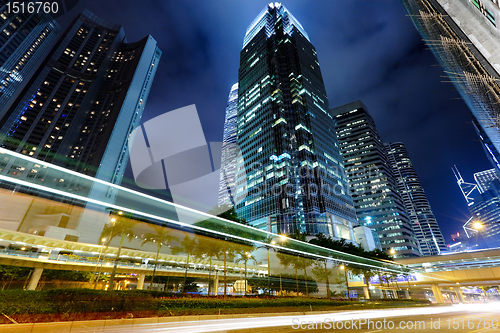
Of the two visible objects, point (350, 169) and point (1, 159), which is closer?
point (1, 159)

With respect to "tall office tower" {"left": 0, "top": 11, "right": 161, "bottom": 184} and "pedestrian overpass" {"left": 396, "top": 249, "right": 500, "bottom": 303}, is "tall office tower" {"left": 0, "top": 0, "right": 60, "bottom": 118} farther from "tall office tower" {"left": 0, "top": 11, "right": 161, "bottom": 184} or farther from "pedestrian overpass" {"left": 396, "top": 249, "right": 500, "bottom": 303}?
"pedestrian overpass" {"left": 396, "top": 249, "right": 500, "bottom": 303}

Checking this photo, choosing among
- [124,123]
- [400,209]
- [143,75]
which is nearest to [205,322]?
[124,123]

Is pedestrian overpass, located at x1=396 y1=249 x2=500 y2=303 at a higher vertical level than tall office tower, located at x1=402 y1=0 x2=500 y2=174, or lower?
lower

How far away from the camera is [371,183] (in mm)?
159875

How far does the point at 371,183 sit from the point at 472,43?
550 feet

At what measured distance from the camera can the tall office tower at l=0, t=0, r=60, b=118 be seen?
10888 cm

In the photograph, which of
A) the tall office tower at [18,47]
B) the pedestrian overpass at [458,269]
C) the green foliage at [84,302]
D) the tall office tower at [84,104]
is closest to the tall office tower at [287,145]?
the pedestrian overpass at [458,269]

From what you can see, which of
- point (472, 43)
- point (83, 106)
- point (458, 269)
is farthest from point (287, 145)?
point (83, 106)

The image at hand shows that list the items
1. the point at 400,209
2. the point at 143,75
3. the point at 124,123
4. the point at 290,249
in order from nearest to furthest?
the point at 290,249
the point at 124,123
the point at 143,75
the point at 400,209

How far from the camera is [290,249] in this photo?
36.8 meters

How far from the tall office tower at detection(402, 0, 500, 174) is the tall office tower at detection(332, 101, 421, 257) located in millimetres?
144198

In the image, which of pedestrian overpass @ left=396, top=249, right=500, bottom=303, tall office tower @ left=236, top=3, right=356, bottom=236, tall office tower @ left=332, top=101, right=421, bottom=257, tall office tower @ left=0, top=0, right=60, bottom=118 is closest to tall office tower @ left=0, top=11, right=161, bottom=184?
tall office tower @ left=0, top=0, right=60, bottom=118

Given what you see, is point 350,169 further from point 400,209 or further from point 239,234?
point 239,234

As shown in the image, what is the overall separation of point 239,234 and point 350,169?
16315cm
